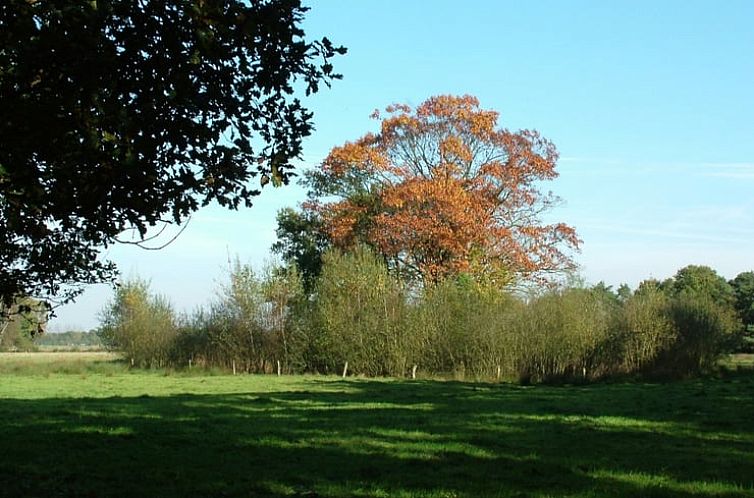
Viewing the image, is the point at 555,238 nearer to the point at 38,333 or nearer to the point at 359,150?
the point at 359,150

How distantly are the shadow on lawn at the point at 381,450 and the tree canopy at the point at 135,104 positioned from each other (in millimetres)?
2907

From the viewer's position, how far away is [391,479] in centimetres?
820

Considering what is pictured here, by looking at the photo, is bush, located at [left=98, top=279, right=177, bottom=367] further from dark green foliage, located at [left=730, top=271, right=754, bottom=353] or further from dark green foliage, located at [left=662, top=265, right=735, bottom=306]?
dark green foliage, located at [left=662, top=265, right=735, bottom=306]

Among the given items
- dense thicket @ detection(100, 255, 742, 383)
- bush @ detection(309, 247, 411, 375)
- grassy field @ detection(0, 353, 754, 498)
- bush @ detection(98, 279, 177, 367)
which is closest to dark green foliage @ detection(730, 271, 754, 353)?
dense thicket @ detection(100, 255, 742, 383)

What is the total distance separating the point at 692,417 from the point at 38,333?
1101cm

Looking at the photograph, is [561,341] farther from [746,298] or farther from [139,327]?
[746,298]

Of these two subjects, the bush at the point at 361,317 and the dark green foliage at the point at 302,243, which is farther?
the dark green foliage at the point at 302,243

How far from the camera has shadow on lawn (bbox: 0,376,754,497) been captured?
7840 mm

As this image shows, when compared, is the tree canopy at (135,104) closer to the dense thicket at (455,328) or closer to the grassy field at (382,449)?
the grassy field at (382,449)

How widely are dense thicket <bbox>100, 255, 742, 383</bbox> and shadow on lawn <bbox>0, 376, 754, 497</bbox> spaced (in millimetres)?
17654

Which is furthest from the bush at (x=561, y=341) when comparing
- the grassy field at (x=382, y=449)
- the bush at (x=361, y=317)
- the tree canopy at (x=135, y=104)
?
the tree canopy at (x=135, y=104)

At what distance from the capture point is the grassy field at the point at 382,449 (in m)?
7.84

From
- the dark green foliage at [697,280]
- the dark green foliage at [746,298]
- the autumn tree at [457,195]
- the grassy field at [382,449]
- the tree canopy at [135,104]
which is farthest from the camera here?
the dark green foliage at [697,280]

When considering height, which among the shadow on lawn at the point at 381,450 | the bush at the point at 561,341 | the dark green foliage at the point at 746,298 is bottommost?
the shadow on lawn at the point at 381,450
